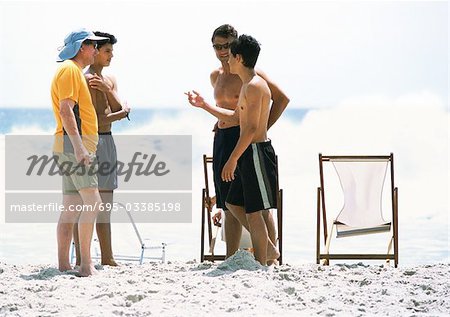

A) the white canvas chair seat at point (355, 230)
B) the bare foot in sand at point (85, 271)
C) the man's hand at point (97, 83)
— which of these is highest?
the man's hand at point (97, 83)

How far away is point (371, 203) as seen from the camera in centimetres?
748

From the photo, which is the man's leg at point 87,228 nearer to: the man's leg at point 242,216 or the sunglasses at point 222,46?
the man's leg at point 242,216

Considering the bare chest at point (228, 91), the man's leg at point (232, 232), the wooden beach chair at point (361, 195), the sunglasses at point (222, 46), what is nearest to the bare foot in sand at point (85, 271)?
the man's leg at point (232, 232)

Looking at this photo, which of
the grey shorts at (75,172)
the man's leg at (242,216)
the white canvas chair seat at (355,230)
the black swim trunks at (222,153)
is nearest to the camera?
the grey shorts at (75,172)

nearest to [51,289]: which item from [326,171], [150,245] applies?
[150,245]

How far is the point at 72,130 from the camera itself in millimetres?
5660

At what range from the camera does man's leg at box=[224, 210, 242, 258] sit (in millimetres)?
6344

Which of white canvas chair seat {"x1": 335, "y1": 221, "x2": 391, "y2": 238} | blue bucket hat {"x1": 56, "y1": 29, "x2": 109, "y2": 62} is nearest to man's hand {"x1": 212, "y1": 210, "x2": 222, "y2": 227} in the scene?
white canvas chair seat {"x1": 335, "y1": 221, "x2": 391, "y2": 238}

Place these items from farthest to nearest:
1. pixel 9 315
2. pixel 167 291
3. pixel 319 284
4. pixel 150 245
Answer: pixel 150 245 < pixel 319 284 < pixel 167 291 < pixel 9 315

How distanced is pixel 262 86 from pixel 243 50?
27cm

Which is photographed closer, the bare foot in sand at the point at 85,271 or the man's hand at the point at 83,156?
the man's hand at the point at 83,156

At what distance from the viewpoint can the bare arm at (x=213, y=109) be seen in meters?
5.82

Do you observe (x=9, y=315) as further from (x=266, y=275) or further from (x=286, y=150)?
(x=286, y=150)

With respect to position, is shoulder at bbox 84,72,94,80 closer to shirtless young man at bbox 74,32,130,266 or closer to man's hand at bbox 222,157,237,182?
shirtless young man at bbox 74,32,130,266
